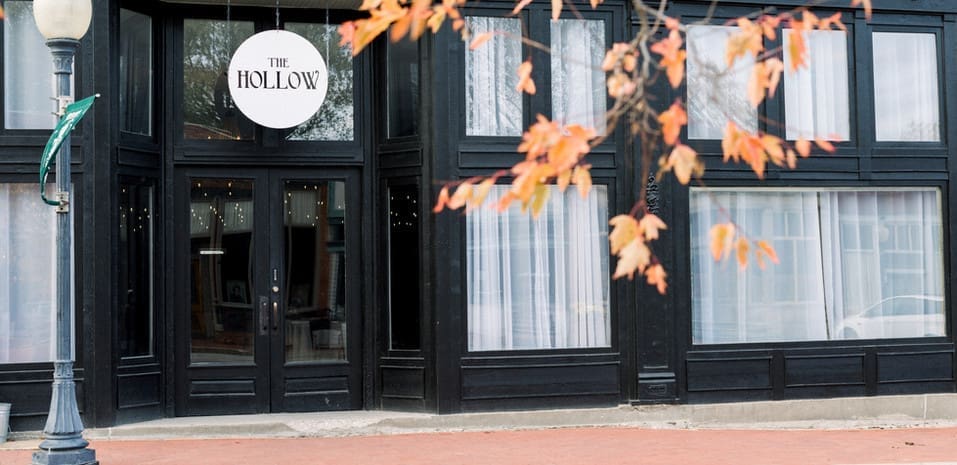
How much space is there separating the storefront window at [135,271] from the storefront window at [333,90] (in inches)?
75.6

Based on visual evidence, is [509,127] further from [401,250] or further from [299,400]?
[299,400]

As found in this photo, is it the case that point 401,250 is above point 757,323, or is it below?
above

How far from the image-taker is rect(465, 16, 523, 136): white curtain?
12031 mm

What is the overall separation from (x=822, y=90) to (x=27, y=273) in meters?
8.73

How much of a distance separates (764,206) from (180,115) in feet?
21.2

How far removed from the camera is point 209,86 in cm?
1209

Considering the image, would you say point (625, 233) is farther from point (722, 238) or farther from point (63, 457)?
point (63, 457)

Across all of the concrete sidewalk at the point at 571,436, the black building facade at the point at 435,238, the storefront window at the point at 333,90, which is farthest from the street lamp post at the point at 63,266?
the storefront window at the point at 333,90

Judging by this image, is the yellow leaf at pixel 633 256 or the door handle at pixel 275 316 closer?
the yellow leaf at pixel 633 256

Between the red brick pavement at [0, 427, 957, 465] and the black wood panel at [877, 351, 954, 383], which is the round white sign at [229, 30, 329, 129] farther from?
the black wood panel at [877, 351, 954, 383]

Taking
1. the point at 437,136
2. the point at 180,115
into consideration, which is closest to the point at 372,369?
the point at 437,136

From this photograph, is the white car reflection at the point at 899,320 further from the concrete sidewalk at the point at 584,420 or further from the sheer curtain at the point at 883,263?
the concrete sidewalk at the point at 584,420

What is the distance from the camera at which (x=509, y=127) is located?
12.1 m

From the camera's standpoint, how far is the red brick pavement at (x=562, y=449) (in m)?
9.97
